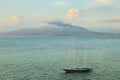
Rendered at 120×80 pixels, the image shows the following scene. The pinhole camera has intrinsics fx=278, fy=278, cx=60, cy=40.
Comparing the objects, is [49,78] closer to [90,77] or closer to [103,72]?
[90,77]

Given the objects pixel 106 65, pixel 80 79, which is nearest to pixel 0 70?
pixel 80 79

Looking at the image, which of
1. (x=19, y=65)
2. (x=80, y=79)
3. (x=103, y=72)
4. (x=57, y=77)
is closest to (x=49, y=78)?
(x=57, y=77)

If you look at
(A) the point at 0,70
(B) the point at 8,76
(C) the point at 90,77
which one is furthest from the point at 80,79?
(A) the point at 0,70

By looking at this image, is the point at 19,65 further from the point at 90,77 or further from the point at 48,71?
the point at 90,77

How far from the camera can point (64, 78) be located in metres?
75.2

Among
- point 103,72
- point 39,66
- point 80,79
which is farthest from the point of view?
point 39,66

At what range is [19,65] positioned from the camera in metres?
96.7

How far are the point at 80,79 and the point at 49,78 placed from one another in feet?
27.2

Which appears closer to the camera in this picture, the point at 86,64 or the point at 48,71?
the point at 48,71

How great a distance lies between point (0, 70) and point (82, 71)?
25632 mm

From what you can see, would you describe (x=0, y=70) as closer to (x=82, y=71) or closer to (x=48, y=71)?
(x=48, y=71)

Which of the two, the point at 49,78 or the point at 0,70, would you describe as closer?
the point at 49,78

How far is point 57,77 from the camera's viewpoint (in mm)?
76188

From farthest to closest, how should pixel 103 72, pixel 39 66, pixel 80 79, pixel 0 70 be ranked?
pixel 39 66 → pixel 0 70 → pixel 103 72 → pixel 80 79
